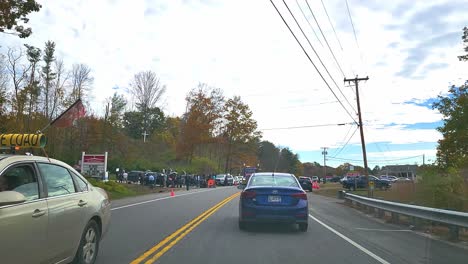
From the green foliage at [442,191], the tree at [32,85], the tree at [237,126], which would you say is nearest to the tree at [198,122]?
the tree at [237,126]

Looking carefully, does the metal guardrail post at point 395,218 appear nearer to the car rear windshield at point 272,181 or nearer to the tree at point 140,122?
the car rear windshield at point 272,181

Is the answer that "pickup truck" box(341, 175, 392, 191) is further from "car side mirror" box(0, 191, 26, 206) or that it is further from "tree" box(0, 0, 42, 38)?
"car side mirror" box(0, 191, 26, 206)

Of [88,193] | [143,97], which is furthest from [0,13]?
[143,97]

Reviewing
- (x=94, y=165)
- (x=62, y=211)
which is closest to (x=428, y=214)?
(x=62, y=211)

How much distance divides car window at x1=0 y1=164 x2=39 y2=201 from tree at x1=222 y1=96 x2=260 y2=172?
268 feet

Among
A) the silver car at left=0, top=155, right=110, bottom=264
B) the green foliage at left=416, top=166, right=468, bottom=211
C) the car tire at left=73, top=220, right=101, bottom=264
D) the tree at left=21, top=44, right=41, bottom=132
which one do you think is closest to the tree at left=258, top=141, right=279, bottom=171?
the tree at left=21, top=44, right=41, bottom=132

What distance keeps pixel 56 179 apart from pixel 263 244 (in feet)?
16.3

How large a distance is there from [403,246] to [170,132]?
305 feet

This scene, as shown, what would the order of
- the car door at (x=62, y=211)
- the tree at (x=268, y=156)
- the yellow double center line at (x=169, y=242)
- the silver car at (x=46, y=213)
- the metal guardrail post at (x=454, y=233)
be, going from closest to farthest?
the silver car at (x=46, y=213) → the car door at (x=62, y=211) → the yellow double center line at (x=169, y=242) → the metal guardrail post at (x=454, y=233) → the tree at (x=268, y=156)

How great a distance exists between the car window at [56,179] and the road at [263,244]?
179 centimetres

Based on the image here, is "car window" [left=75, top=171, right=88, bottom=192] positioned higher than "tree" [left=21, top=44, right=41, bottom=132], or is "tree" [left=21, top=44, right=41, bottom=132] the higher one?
"tree" [left=21, top=44, right=41, bottom=132]

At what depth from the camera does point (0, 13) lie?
15.1 meters

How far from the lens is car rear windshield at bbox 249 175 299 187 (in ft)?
39.7

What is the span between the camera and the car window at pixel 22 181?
5.20 m
